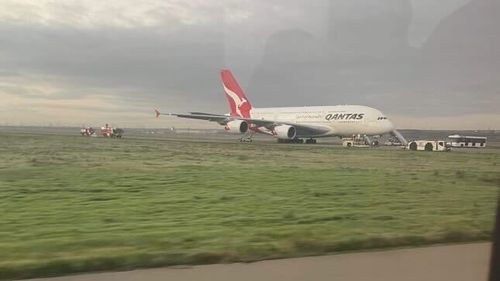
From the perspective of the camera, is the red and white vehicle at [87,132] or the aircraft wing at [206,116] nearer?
the red and white vehicle at [87,132]

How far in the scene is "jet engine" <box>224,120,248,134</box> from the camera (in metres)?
6.73

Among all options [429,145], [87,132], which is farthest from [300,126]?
→ [87,132]

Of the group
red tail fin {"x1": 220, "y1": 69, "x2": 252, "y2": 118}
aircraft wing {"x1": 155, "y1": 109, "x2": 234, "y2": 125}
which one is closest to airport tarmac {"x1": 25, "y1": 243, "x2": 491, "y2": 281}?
aircraft wing {"x1": 155, "y1": 109, "x2": 234, "y2": 125}

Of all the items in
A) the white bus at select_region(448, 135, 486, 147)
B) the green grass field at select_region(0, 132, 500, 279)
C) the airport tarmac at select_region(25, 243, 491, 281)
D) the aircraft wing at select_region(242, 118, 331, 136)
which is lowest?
the airport tarmac at select_region(25, 243, 491, 281)

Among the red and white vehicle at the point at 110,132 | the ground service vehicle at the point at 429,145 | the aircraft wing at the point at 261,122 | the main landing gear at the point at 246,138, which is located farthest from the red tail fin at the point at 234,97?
the ground service vehicle at the point at 429,145

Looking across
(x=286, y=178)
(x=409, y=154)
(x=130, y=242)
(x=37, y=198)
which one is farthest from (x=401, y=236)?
(x=37, y=198)

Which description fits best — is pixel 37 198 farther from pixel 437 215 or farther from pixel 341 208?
pixel 437 215

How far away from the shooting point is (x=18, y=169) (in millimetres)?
5113

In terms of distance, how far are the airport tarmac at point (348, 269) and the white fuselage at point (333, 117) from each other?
2.48 meters

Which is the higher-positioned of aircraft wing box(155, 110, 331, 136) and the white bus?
aircraft wing box(155, 110, 331, 136)

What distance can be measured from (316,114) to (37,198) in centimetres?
404

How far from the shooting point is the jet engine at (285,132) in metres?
7.11

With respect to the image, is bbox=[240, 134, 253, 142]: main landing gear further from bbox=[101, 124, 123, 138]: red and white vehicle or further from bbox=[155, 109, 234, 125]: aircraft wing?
bbox=[101, 124, 123, 138]: red and white vehicle

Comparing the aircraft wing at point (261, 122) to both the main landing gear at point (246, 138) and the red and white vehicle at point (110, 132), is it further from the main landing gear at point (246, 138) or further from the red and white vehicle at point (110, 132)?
the red and white vehicle at point (110, 132)
